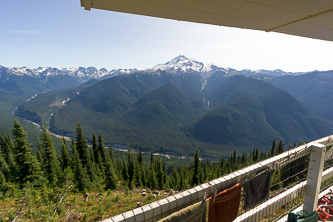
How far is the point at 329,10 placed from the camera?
238 centimetres

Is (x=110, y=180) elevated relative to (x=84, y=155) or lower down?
lower down

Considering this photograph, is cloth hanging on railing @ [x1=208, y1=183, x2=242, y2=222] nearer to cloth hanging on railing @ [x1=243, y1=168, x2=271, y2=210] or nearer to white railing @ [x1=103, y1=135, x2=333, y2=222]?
white railing @ [x1=103, y1=135, x2=333, y2=222]

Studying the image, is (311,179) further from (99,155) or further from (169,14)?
(99,155)

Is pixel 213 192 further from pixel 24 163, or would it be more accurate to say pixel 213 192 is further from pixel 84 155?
pixel 84 155

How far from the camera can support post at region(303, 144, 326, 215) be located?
147 inches

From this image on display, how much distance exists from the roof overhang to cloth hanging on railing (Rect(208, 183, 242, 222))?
2827mm

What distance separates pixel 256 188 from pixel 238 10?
3.39 m

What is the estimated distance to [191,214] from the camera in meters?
2.57

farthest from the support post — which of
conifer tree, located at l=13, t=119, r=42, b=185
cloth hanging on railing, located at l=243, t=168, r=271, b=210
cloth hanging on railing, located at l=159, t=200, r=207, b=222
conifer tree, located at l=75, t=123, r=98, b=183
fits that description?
conifer tree, located at l=75, t=123, r=98, b=183

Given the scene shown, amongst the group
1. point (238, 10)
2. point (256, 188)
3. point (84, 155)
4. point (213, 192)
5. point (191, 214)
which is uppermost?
point (238, 10)

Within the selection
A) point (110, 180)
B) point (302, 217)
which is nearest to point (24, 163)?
point (110, 180)

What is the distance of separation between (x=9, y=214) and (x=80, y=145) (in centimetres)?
2416

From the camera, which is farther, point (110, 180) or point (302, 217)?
point (110, 180)

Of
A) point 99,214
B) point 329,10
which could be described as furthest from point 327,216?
point 99,214
